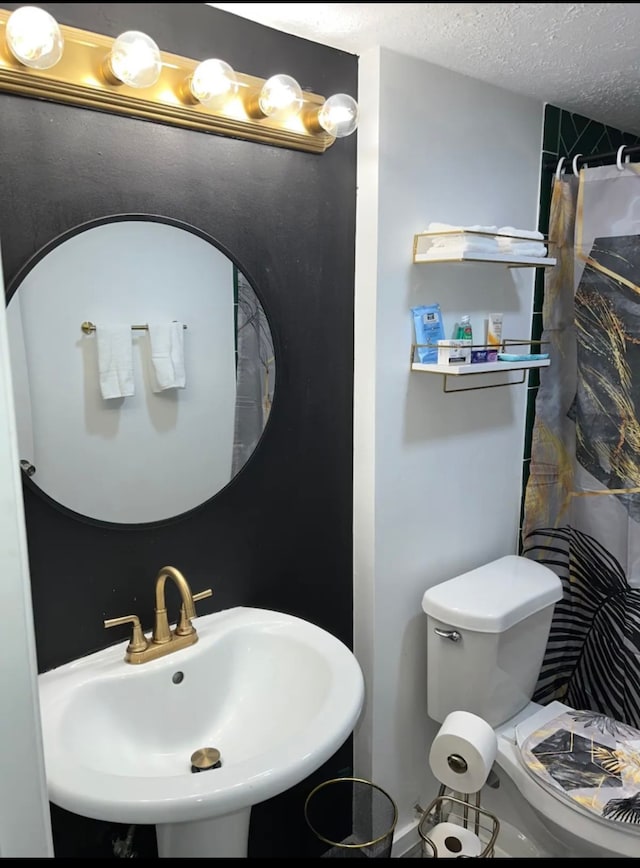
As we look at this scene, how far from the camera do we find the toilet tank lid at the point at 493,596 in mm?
1675

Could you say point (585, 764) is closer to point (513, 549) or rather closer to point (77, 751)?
point (513, 549)

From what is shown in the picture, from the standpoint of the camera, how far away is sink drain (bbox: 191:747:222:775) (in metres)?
1.27

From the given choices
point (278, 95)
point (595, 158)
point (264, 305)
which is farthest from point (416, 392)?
point (595, 158)

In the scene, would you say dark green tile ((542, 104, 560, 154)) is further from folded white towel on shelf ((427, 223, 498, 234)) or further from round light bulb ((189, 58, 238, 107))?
round light bulb ((189, 58, 238, 107))

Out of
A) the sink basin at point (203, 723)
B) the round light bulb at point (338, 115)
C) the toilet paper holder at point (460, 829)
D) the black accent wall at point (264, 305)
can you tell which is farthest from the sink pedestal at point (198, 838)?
the round light bulb at point (338, 115)

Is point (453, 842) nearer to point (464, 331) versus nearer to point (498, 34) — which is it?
point (464, 331)

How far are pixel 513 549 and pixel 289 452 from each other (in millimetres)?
972

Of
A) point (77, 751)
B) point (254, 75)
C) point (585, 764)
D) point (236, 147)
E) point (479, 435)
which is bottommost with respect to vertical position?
point (585, 764)

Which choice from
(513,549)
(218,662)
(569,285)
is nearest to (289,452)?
(218,662)

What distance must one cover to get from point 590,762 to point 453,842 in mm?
394

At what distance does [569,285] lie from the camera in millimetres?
2039

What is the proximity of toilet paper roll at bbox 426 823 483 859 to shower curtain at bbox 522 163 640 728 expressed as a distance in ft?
2.34

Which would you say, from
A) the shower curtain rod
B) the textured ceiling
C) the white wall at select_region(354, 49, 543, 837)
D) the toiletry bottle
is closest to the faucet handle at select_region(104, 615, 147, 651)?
the white wall at select_region(354, 49, 543, 837)

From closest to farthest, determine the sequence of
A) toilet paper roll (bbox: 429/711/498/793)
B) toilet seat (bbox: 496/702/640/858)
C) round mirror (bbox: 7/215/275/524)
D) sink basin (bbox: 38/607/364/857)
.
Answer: sink basin (bbox: 38/607/364/857), round mirror (bbox: 7/215/275/524), toilet seat (bbox: 496/702/640/858), toilet paper roll (bbox: 429/711/498/793)
